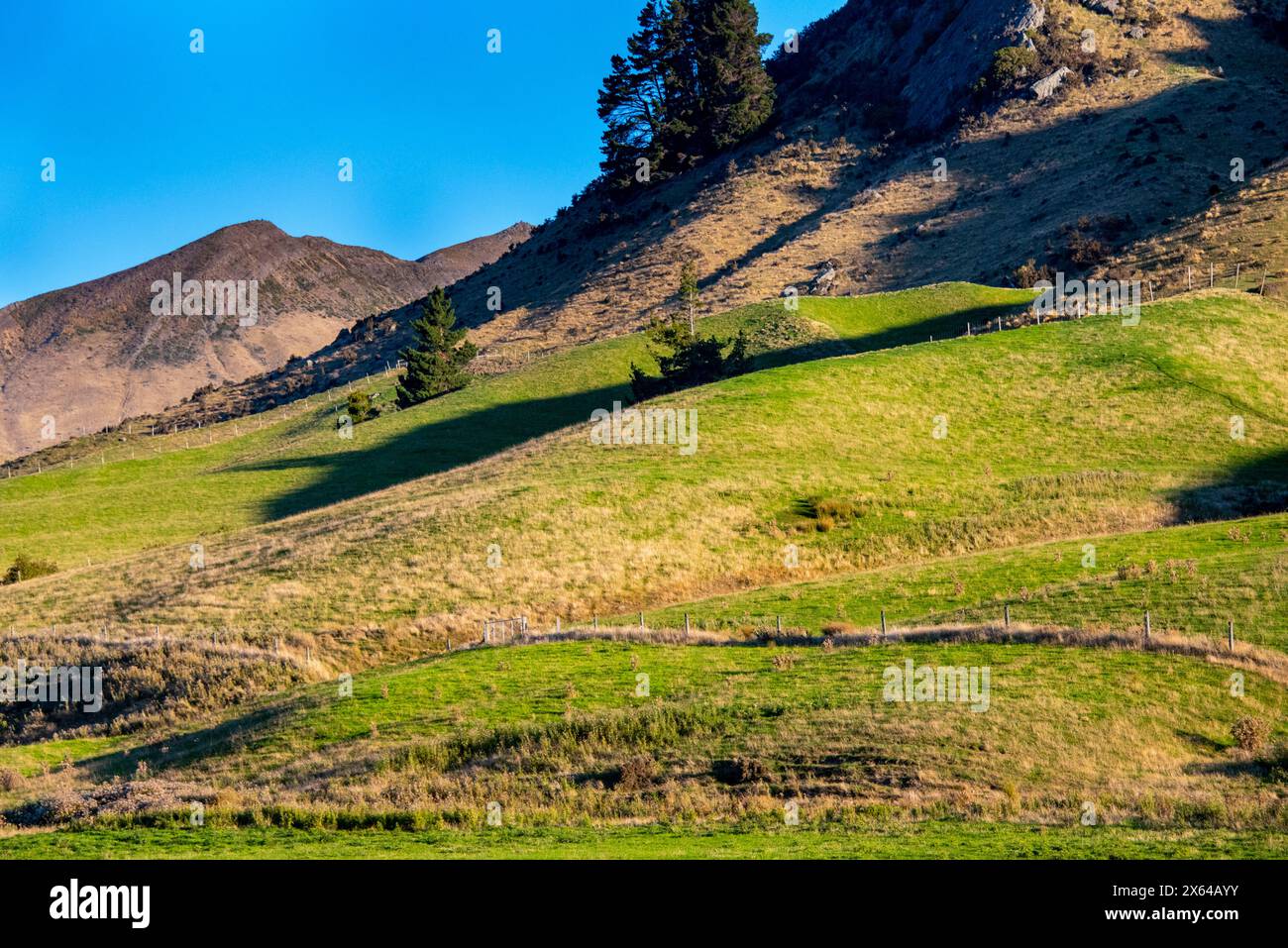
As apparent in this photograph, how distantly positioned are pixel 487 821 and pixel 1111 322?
60.0 metres

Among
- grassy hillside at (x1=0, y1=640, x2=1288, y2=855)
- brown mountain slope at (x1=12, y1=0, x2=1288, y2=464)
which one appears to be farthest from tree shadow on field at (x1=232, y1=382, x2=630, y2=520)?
grassy hillside at (x1=0, y1=640, x2=1288, y2=855)

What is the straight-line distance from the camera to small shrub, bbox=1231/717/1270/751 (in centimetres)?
2217

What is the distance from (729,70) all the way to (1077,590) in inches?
5465

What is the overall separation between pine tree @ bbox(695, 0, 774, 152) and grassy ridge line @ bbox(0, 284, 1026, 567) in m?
68.1

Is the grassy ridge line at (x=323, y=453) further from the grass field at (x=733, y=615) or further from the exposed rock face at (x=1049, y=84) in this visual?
the exposed rock face at (x=1049, y=84)

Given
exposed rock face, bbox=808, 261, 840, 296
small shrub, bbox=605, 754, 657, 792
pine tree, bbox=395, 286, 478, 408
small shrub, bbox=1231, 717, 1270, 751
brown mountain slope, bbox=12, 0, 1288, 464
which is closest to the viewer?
small shrub, bbox=1231, 717, 1270, 751

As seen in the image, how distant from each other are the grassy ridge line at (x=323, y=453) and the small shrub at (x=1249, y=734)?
56091 mm

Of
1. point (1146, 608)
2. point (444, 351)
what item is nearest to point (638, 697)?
point (1146, 608)

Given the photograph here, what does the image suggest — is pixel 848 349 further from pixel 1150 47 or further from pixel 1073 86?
pixel 1150 47

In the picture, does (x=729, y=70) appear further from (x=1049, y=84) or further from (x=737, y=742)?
(x=737, y=742)

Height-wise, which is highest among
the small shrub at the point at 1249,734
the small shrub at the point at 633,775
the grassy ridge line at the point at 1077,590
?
the grassy ridge line at the point at 1077,590

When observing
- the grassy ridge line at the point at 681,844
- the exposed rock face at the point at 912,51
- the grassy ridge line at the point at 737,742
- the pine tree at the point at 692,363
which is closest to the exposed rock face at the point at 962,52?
the exposed rock face at the point at 912,51

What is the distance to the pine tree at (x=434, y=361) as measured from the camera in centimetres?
9719

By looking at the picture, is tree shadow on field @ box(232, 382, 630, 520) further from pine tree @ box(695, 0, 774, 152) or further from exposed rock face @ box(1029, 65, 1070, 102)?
pine tree @ box(695, 0, 774, 152)
